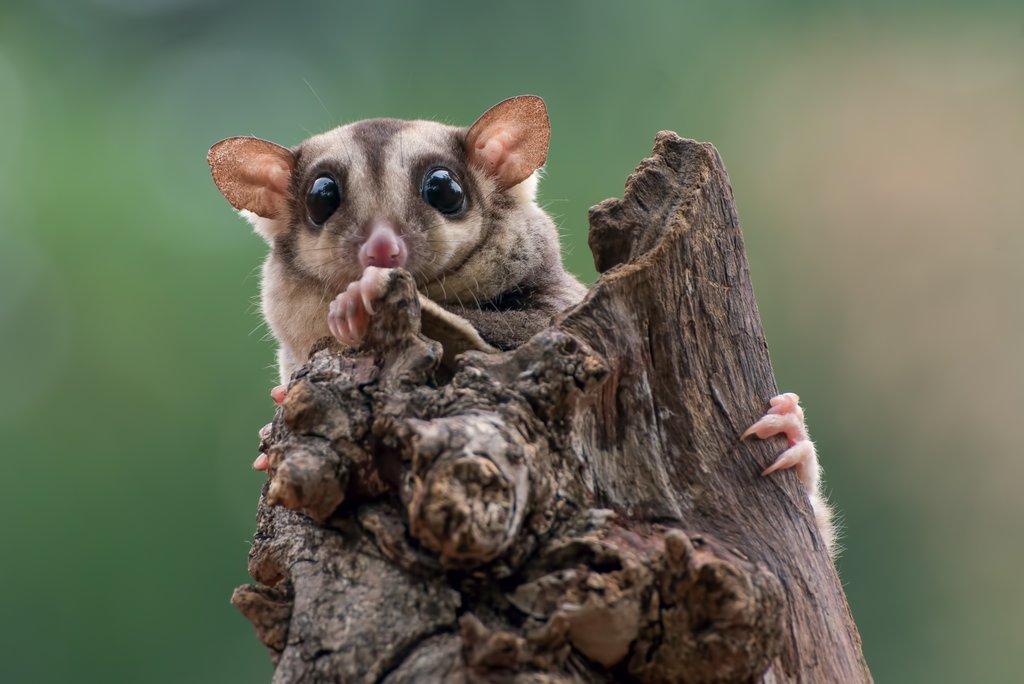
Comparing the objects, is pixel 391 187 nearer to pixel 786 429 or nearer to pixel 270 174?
pixel 270 174

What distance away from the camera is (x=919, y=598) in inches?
191

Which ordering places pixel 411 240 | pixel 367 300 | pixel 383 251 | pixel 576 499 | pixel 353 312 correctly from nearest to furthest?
pixel 576 499
pixel 367 300
pixel 353 312
pixel 383 251
pixel 411 240

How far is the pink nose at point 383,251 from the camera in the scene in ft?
8.64

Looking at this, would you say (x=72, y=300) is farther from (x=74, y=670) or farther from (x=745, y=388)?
(x=745, y=388)

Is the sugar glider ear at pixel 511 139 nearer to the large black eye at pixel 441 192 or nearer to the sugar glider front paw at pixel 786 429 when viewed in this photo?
the large black eye at pixel 441 192

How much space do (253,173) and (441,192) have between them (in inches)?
22.2

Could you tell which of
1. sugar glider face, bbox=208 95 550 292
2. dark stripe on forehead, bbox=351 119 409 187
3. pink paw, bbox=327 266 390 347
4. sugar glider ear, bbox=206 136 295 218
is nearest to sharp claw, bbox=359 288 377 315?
pink paw, bbox=327 266 390 347

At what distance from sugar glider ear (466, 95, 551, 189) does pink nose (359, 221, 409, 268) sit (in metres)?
0.56

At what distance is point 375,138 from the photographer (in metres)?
3.08

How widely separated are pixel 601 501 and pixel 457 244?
4.18 feet

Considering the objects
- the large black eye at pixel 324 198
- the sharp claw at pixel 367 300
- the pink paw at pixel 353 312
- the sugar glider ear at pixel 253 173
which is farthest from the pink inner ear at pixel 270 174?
the sharp claw at pixel 367 300

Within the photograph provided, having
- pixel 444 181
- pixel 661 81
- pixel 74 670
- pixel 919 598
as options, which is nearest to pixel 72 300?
pixel 74 670

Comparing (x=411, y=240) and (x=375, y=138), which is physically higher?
(x=375, y=138)

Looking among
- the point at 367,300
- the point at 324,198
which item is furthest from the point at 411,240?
the point at 367,300
